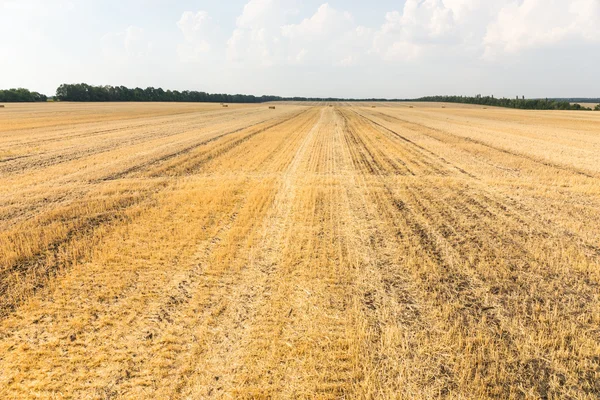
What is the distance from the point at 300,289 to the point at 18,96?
410 feet

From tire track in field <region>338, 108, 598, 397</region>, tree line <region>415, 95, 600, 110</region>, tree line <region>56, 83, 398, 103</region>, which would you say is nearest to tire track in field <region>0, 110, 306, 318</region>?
tire track in field <region>338, 108, 598, 397</region>

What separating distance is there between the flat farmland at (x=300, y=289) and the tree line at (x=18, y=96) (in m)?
114

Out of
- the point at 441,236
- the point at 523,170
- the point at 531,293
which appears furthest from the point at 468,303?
the point at 523,170

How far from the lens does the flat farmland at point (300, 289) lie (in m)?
3.23

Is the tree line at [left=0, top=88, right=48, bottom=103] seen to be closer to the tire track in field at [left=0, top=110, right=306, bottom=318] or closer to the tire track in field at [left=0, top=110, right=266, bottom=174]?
the tire track in field at [left=0, top=110, right=266, bottom=174]

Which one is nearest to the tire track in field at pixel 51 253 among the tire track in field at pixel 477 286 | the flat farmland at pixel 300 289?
the flat farmland at pixel 300 289

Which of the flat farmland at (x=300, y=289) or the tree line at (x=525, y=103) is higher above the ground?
the tree line at (x=525, y=103)

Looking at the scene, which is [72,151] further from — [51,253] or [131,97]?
[131,97]

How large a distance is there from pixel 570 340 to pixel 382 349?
225 cm

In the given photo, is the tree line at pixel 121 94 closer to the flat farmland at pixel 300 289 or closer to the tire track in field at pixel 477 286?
the flat farmland at pixel 300 289

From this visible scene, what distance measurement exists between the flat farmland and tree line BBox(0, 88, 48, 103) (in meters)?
114

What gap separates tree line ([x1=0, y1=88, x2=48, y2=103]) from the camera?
90562 millimetres

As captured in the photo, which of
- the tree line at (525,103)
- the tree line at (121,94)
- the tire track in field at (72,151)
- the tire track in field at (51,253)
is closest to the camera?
the tire track in field at (51,253)

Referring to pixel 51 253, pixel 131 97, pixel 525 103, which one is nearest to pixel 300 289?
pixel 51 253
